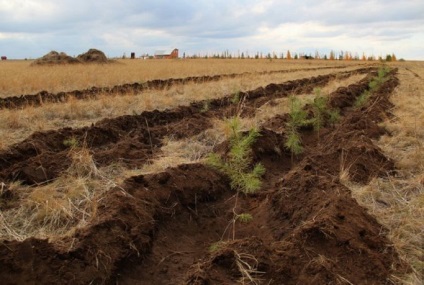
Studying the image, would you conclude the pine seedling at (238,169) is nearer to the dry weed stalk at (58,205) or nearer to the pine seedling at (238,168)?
the pine seedling at (238,168)

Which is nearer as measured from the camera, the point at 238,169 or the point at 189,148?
the point at 238,169

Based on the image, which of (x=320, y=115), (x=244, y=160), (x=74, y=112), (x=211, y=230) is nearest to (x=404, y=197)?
(x=244, y=160)

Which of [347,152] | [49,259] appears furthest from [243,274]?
[347,152]

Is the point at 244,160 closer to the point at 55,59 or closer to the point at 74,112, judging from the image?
the point at 74,112

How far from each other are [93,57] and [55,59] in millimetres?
3607

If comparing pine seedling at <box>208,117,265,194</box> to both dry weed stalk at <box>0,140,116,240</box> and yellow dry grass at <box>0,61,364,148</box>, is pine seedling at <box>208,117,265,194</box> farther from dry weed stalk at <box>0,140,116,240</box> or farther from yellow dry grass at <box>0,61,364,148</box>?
yellow dry grass at <box>0,61,364,148</box>

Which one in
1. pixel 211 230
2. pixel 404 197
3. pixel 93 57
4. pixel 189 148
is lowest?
pixel 211 230

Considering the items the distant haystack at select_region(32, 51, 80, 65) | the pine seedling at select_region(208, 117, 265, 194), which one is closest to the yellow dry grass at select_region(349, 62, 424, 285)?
the pine seedling at select_region(208, 117, 265, 194)

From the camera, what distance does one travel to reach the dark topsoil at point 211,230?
3443 mm

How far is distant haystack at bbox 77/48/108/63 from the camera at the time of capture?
1428 inches

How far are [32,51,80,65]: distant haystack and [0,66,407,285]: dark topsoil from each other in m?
27.9

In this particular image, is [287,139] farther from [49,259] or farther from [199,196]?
[49,259]

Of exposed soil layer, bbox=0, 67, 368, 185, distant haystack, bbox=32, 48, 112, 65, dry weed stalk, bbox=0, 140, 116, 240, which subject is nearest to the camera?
dry weed stalk, bbox=0, 140, 116, 240

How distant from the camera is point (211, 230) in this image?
15.5 feet
